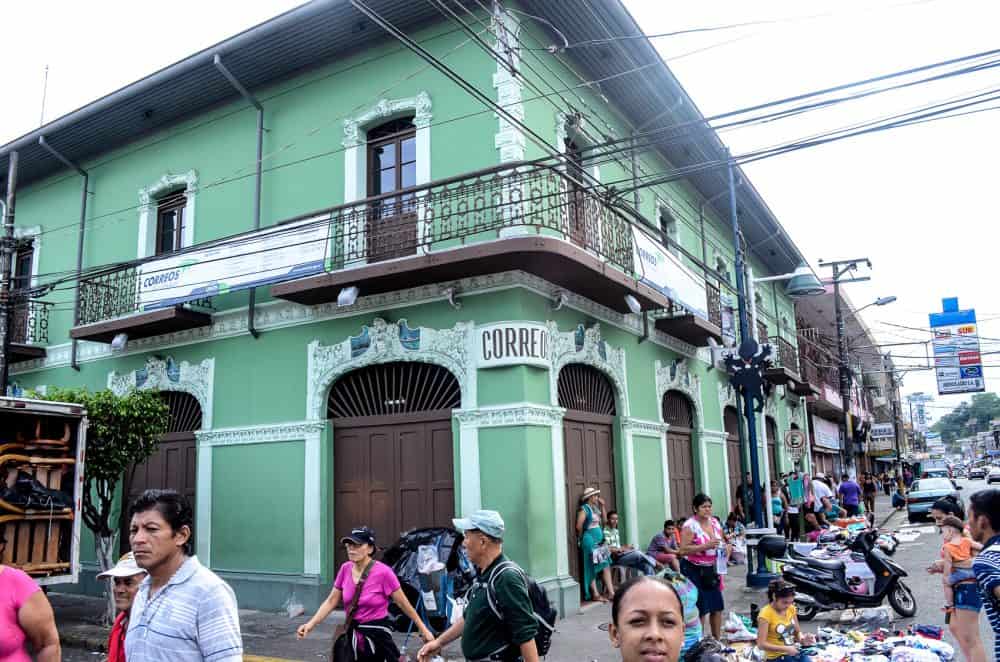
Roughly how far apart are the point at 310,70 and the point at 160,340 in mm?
5601

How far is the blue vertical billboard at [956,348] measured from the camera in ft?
88.3

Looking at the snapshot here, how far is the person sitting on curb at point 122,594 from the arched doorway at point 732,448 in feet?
53.7

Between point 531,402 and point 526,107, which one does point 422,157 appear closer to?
point 526,107

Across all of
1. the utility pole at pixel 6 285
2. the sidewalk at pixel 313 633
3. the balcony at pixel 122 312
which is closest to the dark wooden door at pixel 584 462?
the sidewalk at pixel 313 633

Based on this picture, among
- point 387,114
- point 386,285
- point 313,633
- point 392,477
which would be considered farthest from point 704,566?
point 387,114

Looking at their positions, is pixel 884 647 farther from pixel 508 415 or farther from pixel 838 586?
pixel 508 415

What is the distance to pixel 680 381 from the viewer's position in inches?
632

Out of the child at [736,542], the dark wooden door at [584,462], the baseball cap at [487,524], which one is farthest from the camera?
the child at [736,542]

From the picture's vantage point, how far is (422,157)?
1165cm

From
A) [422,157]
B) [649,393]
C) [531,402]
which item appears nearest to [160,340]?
[422,157]

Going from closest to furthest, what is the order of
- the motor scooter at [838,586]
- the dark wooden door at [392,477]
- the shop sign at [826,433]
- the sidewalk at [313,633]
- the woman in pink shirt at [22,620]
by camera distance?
the woman in pink shirt at [22,620], the sidewalk at [313,633], the motor scooter at [838,586], the dark wooden door at [392,477], the shop sign at [826,433]

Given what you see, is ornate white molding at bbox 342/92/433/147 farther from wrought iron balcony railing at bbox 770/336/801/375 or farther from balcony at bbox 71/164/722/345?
wrought iron balcony railing at bbox 770/336/801/375

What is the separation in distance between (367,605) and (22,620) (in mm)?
2792

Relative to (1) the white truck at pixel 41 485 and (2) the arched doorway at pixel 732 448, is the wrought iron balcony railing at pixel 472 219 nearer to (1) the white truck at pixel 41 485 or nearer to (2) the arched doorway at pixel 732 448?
(1) the white truck at pixel 41 485
